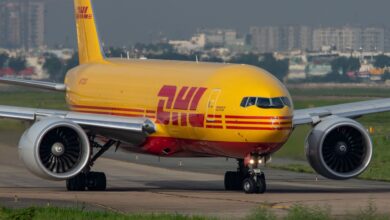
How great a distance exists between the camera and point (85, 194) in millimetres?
36031

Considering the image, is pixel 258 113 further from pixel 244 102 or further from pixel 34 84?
pixel 34 84

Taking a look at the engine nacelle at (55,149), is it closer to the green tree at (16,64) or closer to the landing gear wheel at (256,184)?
the landing gear wheel at (256,184)

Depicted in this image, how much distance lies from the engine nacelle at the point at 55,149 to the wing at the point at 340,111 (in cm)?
635

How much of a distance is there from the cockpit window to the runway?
2.42 metres

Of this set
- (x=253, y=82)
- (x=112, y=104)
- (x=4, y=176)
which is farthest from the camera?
(x=4, y=176)

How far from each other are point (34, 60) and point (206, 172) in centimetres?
10657

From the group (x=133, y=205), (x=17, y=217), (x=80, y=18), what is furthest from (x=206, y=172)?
(x=17, y=217)

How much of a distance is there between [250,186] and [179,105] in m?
3.37

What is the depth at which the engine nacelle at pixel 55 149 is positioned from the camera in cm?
3525

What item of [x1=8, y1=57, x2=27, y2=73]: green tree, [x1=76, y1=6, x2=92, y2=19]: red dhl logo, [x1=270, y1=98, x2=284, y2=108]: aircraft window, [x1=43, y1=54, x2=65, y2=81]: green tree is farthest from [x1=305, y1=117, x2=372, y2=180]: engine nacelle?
[x1=8, y1=57, x2=27, y2=73]: green tree

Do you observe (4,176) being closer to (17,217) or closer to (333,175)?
(333,175)

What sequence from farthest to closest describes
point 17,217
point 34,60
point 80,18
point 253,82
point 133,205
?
1. point 34,60
2. point 80,18
3. point 253,82
4. point 133,205
5. point 17,217

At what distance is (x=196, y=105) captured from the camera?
119 ft

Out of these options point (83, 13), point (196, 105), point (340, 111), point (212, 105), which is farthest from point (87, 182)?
point (83, 13)
